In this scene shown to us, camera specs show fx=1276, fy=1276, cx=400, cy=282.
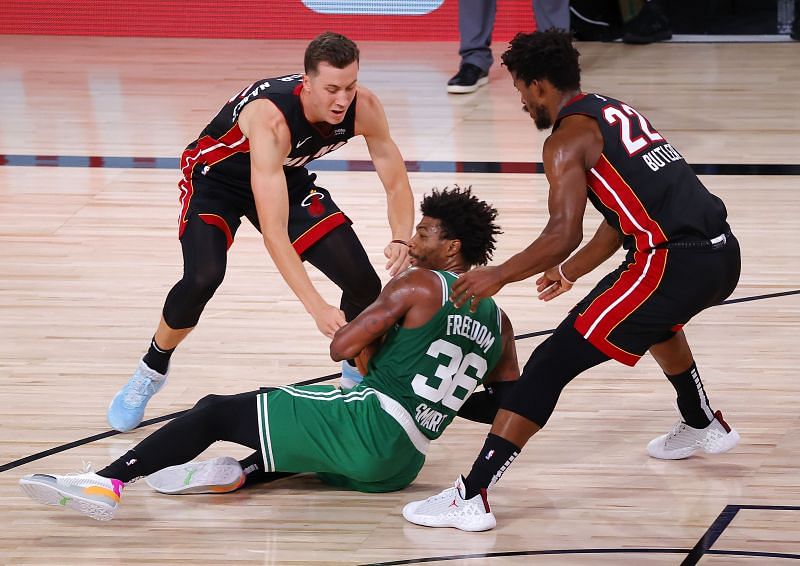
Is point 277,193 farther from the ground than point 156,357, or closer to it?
farther from the ground

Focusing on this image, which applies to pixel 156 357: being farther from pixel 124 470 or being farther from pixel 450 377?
pixel 450 377

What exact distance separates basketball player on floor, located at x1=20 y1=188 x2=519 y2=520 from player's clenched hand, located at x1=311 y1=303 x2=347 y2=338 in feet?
0.21

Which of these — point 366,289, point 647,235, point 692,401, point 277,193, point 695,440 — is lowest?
point 695,440

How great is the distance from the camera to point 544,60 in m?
3.41

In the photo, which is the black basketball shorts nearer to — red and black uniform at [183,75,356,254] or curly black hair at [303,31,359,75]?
curly black hair at [303,31,359,75]

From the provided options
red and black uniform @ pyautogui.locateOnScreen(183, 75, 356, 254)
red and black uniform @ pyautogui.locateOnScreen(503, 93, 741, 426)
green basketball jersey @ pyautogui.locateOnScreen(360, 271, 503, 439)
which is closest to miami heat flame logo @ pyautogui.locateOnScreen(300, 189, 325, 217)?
red and black uniform @ pyautogui.locateOnScreen(183, 75, 356, 254)

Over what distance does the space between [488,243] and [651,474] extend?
87 centimetres

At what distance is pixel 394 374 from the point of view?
350cm

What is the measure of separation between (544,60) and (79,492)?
66.4 inches

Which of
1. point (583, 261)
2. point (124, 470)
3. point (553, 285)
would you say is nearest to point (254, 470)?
point (124, 470)

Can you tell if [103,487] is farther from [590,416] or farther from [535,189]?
[535,189]

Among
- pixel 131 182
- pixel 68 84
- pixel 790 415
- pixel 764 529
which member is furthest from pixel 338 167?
pixel 764 529

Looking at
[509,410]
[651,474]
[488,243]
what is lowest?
[651,474]

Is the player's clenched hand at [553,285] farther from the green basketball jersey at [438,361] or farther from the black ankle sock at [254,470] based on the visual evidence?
the black ankle sock at [254,470]
